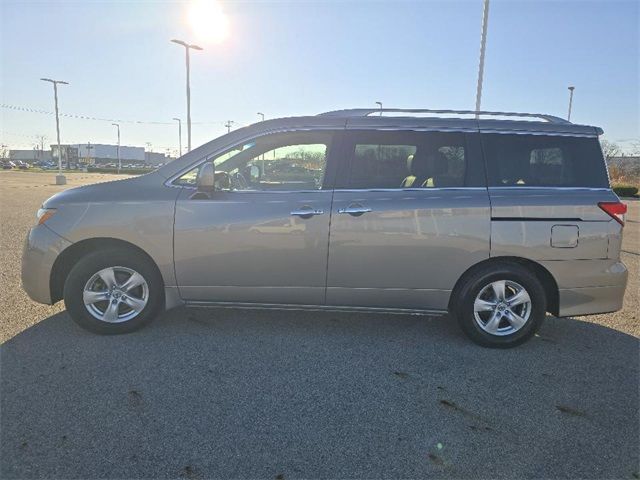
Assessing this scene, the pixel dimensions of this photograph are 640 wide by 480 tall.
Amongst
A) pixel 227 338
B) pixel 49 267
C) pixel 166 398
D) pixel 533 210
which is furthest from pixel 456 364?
pixel 49 267

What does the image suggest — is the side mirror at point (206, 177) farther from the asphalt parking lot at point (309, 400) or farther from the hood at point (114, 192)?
the asphalt parking lot at point (309, 400)

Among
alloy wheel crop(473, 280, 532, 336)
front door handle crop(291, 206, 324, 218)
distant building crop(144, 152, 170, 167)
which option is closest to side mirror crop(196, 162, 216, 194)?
front door handle crop(291, 206, 324, 218)

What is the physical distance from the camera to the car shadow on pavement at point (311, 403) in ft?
7.45

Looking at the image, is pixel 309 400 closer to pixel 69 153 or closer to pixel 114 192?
pixel 114 192

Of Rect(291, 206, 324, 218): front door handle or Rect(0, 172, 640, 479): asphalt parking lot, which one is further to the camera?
Rect(291, 206, 324, 218): front door handle

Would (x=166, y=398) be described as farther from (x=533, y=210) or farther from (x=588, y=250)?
(x=588, y=250)

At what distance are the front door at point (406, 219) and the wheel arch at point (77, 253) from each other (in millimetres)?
1678

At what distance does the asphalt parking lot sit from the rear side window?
1436 millimetres

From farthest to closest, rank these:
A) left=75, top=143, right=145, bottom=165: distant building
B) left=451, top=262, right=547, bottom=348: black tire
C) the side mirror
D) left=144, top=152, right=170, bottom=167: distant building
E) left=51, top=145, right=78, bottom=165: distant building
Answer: left=144, top=152, right=170, bottom=167: distant building
left=75, top=143, right=145, bottom=165: distant building
left=51, top=145, right=78, bottom=165: distant building
left=451, top=262, right=547, bottom=348: black tire
the side mirror

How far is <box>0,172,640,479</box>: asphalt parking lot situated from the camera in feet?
7.45

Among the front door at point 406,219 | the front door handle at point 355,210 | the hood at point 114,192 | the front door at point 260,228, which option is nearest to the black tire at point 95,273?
the front door at point 260,228

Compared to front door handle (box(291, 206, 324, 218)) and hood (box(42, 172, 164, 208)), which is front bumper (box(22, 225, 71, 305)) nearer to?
hood (box(42, 172, 164, 208))

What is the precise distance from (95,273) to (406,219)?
2.65 m

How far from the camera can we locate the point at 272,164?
12.6ft
